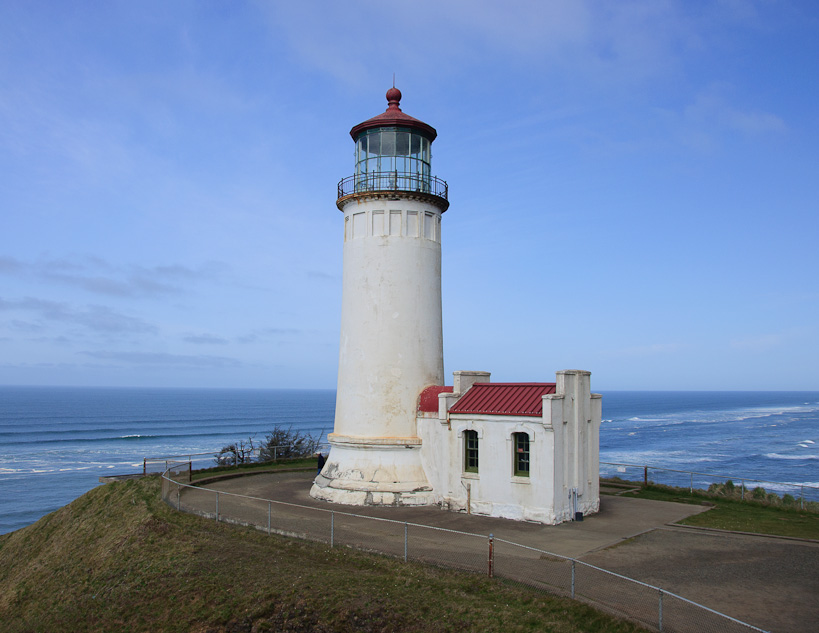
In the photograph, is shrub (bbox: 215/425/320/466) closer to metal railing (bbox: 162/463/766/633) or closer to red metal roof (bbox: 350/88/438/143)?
metal railing (bbox: 162/463/766/633)

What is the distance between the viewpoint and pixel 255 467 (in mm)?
26250

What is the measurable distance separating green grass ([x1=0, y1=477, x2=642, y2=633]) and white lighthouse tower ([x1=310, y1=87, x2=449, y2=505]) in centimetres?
496

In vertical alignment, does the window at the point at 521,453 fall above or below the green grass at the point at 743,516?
above

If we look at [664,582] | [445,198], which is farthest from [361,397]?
[664,582]

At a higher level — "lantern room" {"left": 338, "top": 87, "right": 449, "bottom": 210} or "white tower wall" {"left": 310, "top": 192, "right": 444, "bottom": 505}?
"lantern room" {"left": 338, "top": 87, "right": 449, "bottom": 210}

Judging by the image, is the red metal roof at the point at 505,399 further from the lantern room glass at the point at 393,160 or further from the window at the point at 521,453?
the lantern room glass at the point at 393,160

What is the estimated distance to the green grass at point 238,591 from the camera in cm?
1034

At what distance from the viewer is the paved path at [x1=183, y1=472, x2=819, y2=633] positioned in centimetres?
1066

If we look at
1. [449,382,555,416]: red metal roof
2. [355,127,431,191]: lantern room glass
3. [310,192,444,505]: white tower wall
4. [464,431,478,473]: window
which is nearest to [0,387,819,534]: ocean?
[310,192,444,505]: white tower wall

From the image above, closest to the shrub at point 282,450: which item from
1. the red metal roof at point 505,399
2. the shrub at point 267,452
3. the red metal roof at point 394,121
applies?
the shrub at point 267,452

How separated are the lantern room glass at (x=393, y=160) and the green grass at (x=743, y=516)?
502 inches

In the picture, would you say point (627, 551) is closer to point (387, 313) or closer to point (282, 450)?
point (387, 313)

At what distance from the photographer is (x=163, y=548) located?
574 inches

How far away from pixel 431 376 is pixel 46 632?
468 inches
